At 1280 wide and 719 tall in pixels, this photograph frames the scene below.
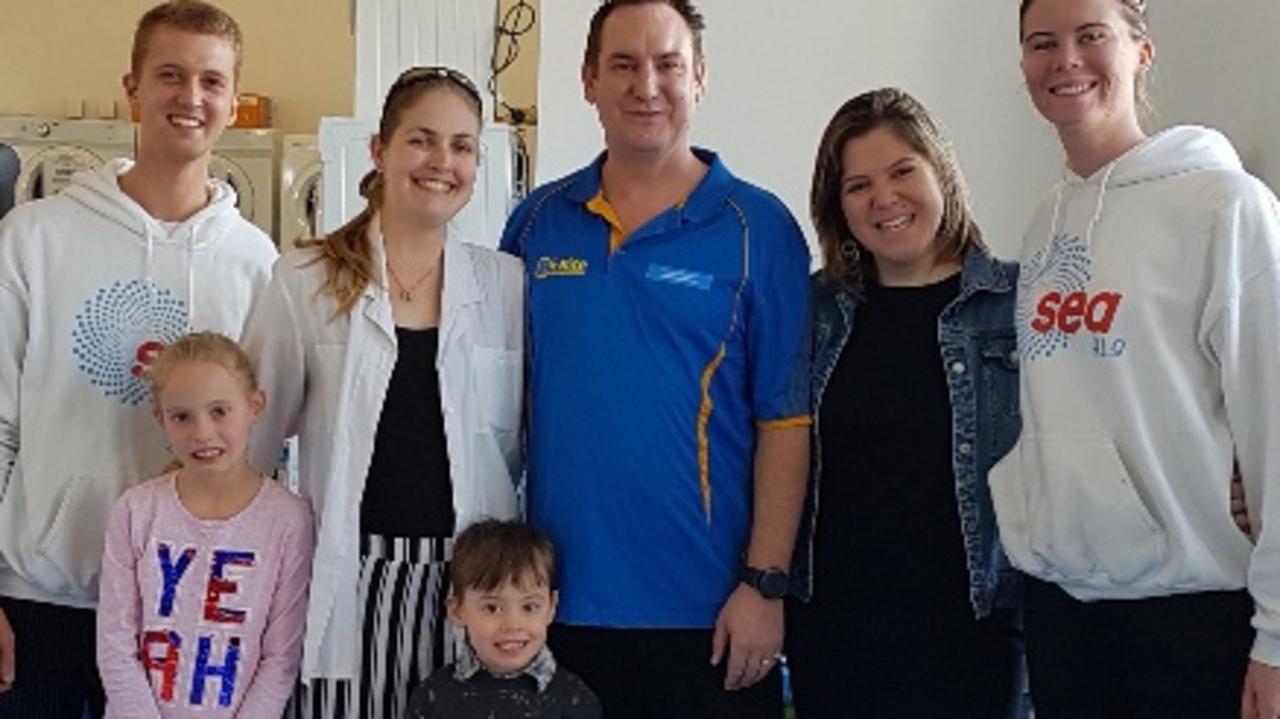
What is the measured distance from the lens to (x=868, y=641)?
1951 millimetres

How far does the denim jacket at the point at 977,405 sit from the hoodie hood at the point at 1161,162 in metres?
0.20

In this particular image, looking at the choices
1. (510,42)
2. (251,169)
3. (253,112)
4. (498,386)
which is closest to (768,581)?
(498,386)

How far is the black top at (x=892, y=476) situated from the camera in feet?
6.37

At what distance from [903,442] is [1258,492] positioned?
0.48 meters

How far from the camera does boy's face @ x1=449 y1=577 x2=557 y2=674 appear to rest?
1846 mm

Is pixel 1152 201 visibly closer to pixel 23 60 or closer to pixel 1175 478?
pixel 1175 478

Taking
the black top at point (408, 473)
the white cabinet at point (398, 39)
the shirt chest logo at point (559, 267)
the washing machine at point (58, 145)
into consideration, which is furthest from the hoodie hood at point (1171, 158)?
the washing machine at point (58, 145)

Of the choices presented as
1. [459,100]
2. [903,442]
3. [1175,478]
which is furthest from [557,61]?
[1175,478]

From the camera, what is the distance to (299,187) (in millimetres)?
5559

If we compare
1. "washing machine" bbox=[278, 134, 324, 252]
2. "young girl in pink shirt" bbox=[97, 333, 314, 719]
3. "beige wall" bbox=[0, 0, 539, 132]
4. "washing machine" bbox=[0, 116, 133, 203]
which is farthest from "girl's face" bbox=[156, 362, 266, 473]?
"beige wall" bbox=[0, 0, 539, 132]

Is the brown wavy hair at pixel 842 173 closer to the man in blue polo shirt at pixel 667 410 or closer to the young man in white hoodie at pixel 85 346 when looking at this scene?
the man in blue polo shirt at pixel 667 410

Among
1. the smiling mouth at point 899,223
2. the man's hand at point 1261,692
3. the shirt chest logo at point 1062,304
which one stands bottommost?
the man's hand at point 1261,692

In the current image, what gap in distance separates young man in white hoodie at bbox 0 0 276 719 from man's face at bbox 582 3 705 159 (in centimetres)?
65

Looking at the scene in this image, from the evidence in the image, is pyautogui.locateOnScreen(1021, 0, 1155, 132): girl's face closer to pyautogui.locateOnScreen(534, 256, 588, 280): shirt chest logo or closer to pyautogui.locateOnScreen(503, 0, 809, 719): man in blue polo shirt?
pyautogui.locateOnScreen(503, 0, 809, 719): man in blue polo shirt
